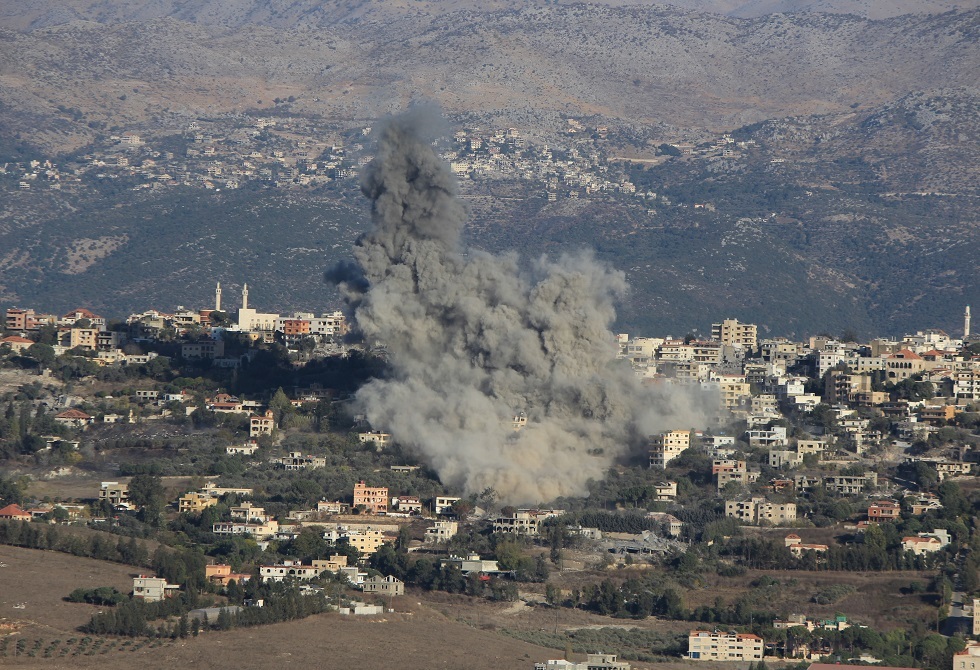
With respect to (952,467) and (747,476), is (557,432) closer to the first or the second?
(747,476)

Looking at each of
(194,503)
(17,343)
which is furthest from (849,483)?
(17,343)

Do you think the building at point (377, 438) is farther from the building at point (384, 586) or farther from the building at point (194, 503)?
the building at point (384, 586)

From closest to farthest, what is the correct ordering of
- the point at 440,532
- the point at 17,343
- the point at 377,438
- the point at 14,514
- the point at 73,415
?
the point at 14,514
the point at 440,532
the point at 377,438
the point at 73,415
the point at 17,343

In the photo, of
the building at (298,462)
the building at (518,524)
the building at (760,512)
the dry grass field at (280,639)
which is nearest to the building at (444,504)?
the building at (518,524)

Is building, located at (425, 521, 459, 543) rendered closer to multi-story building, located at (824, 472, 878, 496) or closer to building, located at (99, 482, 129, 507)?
building, located at (99, 482, 129, 507)

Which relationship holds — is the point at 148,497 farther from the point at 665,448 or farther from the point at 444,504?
the point at 665,448

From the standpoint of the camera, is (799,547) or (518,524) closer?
(799,547)

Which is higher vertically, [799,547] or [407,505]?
[407,505]

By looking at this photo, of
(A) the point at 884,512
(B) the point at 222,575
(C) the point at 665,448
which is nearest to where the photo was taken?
(B) the point at 222,575
